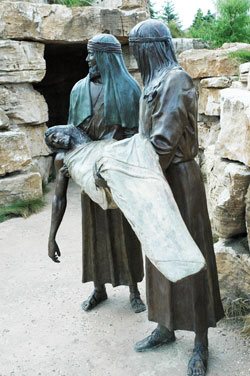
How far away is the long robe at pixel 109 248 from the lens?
3.13 metres

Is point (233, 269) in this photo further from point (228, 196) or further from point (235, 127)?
point (235, 127)

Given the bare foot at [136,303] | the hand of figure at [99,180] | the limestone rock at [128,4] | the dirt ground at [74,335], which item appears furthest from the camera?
the limestone rock at [128,4]

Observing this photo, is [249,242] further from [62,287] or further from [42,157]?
[42,157]

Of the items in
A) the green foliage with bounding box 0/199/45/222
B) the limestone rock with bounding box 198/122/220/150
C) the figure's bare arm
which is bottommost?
the green foliage with bounding box 0/199/45/222

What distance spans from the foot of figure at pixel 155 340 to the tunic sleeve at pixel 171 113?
131cm

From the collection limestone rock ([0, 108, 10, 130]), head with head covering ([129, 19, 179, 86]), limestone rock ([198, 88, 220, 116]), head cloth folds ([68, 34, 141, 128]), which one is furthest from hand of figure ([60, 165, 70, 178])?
limestone rock ([198, 88, 220, 116])

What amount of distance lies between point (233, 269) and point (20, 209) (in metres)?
3.58

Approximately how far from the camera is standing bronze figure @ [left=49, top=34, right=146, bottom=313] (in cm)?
275

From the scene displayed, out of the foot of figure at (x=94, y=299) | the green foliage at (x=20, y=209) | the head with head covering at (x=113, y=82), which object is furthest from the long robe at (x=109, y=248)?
the green foliage at (x=20, y=209)

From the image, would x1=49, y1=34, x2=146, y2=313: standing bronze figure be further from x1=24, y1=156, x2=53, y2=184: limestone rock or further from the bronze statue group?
x1=24, y1=156, x2=53, y2=184: limestone rock

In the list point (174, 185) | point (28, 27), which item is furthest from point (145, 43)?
point (28, 27)

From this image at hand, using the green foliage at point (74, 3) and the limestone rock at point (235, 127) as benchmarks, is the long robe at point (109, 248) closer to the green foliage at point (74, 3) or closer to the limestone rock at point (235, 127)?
the limestone rock at point (235, 127)

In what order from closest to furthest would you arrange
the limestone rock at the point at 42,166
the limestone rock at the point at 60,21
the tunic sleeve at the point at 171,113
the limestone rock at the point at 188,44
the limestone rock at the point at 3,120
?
the tunic sleeve at the point at 171,113 < the limestone rock at the point at 3,120 < the limestone rock at the point at 60,21 < the limestone rock at the point at 42,166 < the limestone rock at the point at 188,44

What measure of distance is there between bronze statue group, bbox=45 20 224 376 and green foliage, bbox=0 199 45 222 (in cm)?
268
